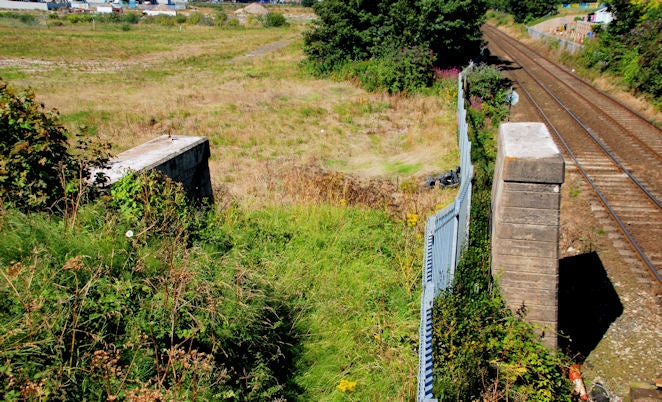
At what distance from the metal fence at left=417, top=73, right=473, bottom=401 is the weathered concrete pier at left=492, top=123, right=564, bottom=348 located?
498 millimetres

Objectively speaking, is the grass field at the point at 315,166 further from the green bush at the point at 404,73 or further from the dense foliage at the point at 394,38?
the dense foliage at the point at 394,38

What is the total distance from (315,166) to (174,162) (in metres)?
5.95

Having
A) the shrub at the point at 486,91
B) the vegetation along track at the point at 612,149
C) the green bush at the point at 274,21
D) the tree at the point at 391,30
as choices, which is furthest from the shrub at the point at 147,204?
the green bush at the point at 274,21

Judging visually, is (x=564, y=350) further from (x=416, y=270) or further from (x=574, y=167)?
(x=574, y=167)

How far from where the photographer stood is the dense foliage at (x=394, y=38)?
2266 centimetres

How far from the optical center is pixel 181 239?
5.66 m

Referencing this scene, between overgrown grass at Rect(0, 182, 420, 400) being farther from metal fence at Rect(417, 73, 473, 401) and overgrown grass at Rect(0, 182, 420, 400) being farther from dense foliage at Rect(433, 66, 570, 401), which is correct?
metal fence at Rect(417, 73, 473, 401)

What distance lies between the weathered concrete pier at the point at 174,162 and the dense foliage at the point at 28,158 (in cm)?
75

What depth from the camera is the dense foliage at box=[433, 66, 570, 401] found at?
405 centimetres

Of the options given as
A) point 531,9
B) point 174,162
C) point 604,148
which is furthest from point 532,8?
point 174,162

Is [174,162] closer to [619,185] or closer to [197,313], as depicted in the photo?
[197,313]

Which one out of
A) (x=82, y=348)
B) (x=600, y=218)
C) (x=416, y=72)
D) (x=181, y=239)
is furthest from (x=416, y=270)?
(x=416, y=72)

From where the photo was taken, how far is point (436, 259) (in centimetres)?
460

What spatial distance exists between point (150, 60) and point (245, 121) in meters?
25.0
